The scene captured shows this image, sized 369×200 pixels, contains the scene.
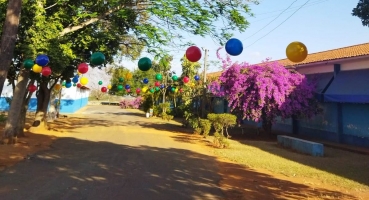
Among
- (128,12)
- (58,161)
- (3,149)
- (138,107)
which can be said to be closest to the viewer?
(58,161)

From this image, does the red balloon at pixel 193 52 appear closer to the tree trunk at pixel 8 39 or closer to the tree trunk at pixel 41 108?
the tree trunk at pixel 8 39

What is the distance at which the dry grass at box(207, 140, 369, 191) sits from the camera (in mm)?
7698

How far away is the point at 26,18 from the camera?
11.0 meters

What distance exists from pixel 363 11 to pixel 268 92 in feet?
16.3

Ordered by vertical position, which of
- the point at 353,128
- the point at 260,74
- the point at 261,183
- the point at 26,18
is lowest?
the point at 261,183

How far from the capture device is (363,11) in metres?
11.1

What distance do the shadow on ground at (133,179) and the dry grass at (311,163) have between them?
0.85 metres

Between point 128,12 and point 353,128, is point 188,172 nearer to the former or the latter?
point 128,12

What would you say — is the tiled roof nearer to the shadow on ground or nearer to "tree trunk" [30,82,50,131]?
the shadow on ground

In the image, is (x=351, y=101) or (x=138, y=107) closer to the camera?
(x=351, y=101)

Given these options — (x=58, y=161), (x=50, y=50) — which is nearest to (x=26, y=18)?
(x=50, y=50)

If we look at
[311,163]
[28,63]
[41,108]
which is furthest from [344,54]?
[41,108]

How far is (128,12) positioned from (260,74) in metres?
6.47

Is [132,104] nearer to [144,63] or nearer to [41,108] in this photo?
[41,108]
